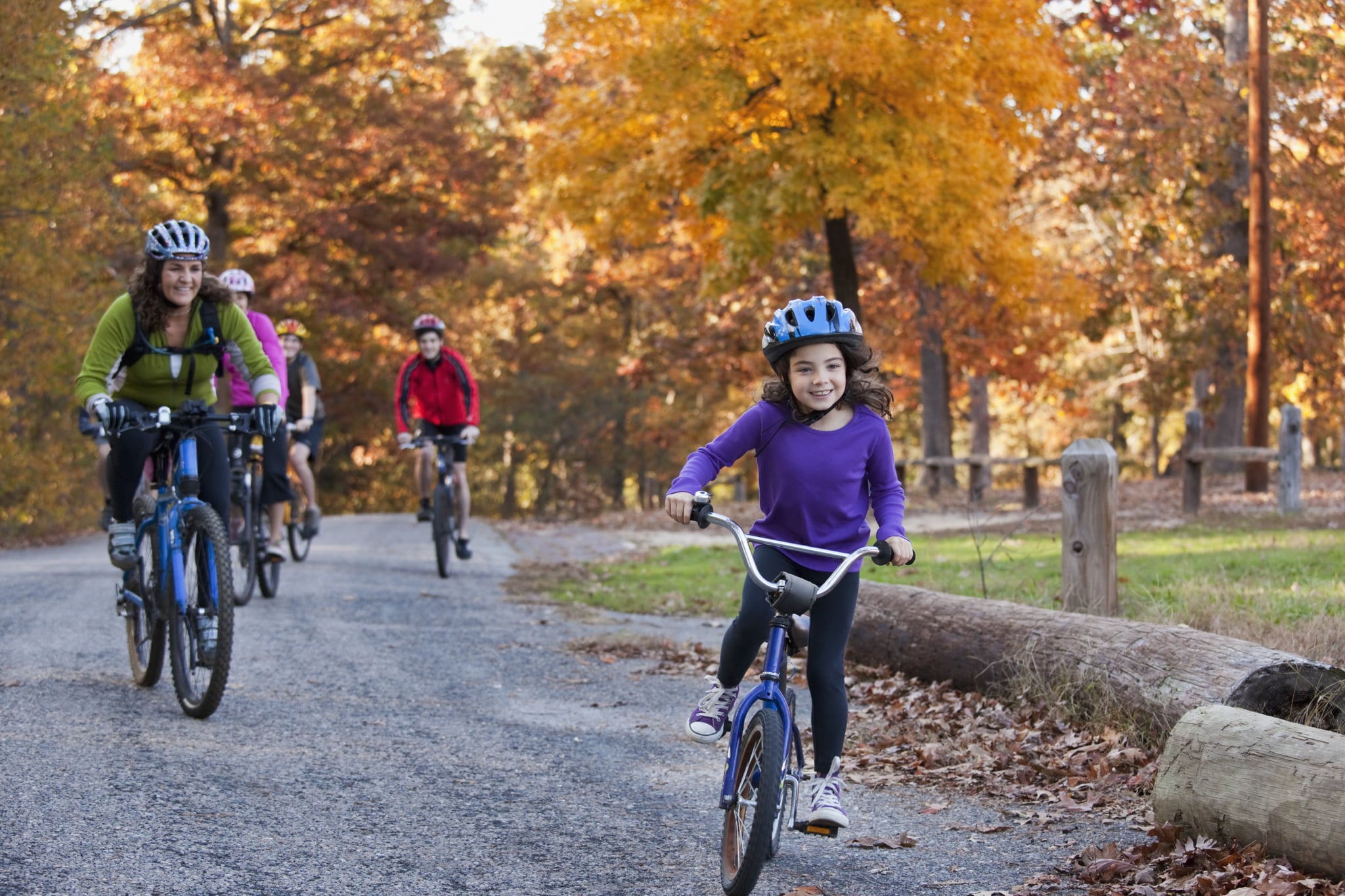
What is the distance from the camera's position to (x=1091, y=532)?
27.7ft

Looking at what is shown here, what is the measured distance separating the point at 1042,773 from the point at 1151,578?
517 centimetres

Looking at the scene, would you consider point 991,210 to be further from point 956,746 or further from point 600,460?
point 600,460

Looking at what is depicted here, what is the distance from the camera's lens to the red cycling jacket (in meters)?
12.1

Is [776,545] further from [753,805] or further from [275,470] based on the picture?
[275,470]

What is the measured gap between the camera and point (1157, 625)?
6.29m

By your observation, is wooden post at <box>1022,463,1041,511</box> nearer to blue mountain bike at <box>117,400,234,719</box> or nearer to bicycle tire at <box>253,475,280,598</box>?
bicycle tire at <box>253,475,280,598</box>

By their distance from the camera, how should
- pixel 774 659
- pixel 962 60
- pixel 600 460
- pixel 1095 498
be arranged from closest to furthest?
pixel 774 659
pixel 1095 498
pixel 962 60
pixel 600 460

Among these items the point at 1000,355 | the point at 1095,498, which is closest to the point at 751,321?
the point at 1000,355

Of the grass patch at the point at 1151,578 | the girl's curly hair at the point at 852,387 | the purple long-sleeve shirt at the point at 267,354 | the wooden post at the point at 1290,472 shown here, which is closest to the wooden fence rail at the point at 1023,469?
the wooden post at the point at 1290,472

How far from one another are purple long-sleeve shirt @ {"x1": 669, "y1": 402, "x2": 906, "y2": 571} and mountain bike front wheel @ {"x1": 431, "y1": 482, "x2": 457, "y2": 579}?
8006 millimetres

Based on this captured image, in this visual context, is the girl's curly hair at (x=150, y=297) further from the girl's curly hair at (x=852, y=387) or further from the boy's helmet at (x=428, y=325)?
the boy's helmet at (x=428, y=325)

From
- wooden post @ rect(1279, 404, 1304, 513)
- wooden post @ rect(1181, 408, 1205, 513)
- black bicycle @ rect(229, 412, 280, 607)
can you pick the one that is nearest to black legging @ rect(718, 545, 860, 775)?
black bicycle @ rect(229, 412, 280, 607)

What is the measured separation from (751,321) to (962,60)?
1156cm

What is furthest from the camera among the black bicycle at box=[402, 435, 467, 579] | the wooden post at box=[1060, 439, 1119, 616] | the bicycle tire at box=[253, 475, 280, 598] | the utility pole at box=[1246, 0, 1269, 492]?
the utility pole at box=[1246, 0, 1269, 492]
